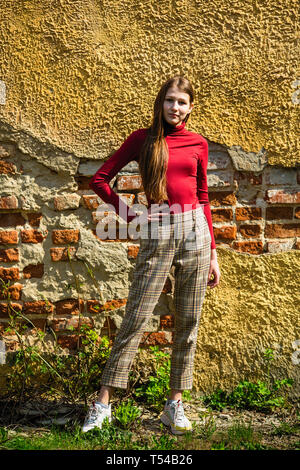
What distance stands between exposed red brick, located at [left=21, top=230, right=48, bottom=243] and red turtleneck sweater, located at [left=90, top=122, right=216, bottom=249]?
0.59 meters

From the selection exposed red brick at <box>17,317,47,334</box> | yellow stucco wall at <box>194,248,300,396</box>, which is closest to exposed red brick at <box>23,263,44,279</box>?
exposed red brick at <box>17,317,47,334</box>

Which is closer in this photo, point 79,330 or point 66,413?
point 66,413

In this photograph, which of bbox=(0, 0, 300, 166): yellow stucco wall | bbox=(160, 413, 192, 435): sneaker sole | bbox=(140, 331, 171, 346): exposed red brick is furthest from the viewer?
bbox=(140, 331, 171, 346): exposed red brick

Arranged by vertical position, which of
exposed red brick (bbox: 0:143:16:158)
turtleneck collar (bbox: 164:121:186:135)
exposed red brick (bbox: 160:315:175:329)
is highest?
turtleneck collar (bbox: 164:121:186:135)

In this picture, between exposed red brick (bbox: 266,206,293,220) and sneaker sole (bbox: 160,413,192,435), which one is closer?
sneaker sole (bbox: 160,413,192,435)

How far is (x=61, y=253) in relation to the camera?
272 cm

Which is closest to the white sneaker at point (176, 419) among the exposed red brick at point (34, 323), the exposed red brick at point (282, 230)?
the exposed red brick at point (34, 323)

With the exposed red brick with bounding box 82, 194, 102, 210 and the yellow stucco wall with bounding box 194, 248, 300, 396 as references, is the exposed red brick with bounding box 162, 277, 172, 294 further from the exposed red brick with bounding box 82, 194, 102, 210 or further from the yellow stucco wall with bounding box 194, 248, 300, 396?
the exposed red brick with bounding box 82, 194, 102, 210

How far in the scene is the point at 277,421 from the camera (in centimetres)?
253

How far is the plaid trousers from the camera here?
2.25 metres

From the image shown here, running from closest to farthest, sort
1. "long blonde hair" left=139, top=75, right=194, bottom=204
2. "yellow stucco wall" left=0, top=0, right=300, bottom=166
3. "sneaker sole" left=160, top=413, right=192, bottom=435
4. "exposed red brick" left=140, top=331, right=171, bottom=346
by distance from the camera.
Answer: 1. "long blonde hair" left=139, top=75, right=194, bottom=204
2. "sneaker sole" left=160, top=413, right=192, bottom=435
3. "yellow stucco wall" left=0, top=0, right=300, bottom=166
4. "exposed red brick" left=140, top=331, right=171, bottom=346
